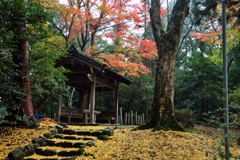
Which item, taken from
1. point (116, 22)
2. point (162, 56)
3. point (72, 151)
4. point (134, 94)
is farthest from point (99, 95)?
point (72, 151)

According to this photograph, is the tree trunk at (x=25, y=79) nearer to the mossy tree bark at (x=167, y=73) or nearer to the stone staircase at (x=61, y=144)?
the stone staircase at (x=61, y=144)

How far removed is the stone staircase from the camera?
553cm

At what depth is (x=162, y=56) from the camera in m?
8.27

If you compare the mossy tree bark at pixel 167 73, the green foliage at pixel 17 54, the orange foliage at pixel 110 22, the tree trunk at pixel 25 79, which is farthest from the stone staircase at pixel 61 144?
the orange foliage at pixel 110 22

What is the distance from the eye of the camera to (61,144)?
6.37 meters

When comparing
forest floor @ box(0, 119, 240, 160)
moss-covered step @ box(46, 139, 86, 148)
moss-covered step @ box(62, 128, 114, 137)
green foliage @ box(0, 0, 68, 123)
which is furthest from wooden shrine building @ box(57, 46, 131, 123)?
moss-covered step @ box(46, 139, 86, 148)

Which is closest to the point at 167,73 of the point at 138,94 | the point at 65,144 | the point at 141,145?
the point at 141,145

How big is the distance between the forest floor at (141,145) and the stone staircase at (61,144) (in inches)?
10.6

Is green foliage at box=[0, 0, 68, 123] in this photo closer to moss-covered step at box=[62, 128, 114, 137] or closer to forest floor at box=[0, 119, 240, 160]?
forest floor at box=[0, 119, 240, 160]

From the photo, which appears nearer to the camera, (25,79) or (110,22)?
(25,79)

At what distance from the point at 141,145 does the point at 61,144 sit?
7.47 ft

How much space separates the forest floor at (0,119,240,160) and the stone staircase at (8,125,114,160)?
270mm

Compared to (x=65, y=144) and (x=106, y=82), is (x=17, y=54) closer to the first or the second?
(x=65, y=144)

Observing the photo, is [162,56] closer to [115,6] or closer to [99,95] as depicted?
[115,6]
